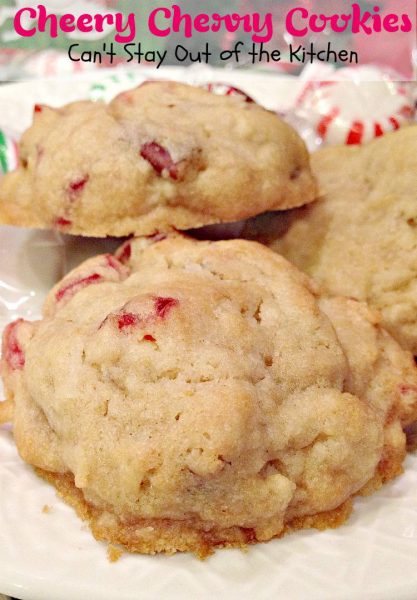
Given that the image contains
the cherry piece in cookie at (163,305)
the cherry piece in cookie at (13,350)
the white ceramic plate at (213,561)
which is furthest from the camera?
the cherry piece in cookie at (13,350)

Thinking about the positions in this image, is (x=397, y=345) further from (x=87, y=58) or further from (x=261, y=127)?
(x=87, y=58)

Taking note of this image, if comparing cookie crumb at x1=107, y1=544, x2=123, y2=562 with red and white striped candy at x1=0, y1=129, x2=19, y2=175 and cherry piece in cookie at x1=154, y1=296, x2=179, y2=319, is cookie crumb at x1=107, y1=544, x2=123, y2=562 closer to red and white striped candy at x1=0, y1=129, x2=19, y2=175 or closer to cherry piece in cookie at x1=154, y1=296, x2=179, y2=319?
cherry piece in cookie at x1=154, y1=296, x2=179, y2=319

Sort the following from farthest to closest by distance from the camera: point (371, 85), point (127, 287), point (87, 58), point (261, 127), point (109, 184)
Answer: point (371, 85)
point (87, 58)
point (261, 127)
point (109, 184)
point (127, 287)

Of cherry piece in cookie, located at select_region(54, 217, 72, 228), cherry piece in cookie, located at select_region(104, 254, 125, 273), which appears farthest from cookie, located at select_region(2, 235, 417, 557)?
cherry piece in cookie, located at select_region(54, 217, 72, 228)

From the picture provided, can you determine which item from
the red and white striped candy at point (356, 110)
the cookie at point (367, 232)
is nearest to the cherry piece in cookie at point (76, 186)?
the cookie at point (367, 232)

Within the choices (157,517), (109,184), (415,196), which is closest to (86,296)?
(109,184)

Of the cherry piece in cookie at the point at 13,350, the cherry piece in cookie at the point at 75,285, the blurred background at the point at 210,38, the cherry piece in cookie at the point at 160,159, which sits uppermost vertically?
the blurred background at the point at 210,38

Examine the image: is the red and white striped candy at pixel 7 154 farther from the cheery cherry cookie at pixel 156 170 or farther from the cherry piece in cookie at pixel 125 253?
the cherry piece in cookie at pixel 125 253
